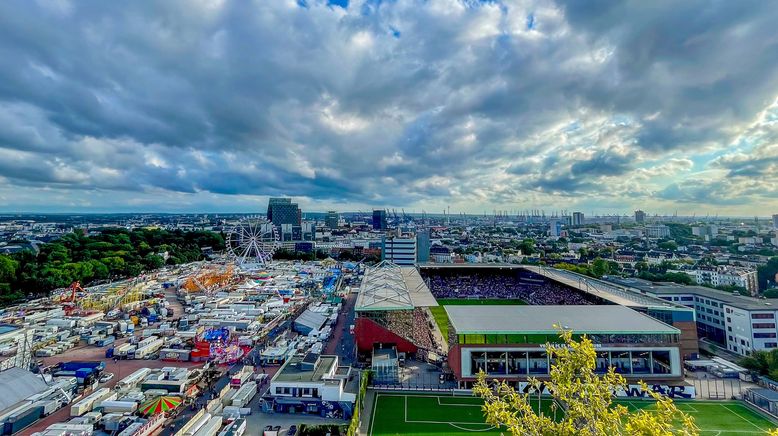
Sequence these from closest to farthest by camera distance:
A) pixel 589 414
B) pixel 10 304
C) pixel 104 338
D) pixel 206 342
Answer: pixel 589 414, pixel 206 342, pixel 104 338, pixel 10 304

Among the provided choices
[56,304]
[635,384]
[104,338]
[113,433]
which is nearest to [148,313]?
[104,338]

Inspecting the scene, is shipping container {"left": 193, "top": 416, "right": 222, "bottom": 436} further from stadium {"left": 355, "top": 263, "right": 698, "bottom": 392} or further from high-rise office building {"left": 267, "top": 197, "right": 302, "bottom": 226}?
high-rise office building {"left": 267, "top": 197, "right": 302, "bottom": 226}

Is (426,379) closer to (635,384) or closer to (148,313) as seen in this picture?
(635,384)

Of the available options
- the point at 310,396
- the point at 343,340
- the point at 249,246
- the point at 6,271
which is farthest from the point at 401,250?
the point at 6,271

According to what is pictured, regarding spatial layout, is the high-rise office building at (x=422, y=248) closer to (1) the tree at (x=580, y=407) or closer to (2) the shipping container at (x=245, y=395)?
(2) the shipping container at (x=245, y=395)

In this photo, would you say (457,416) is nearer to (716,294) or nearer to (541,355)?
(541,355)

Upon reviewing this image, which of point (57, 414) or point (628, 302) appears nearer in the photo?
point (57, 414)

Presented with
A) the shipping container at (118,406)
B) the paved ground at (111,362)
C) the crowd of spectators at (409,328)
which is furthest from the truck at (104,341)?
the crowd of spectators at (409,328)
